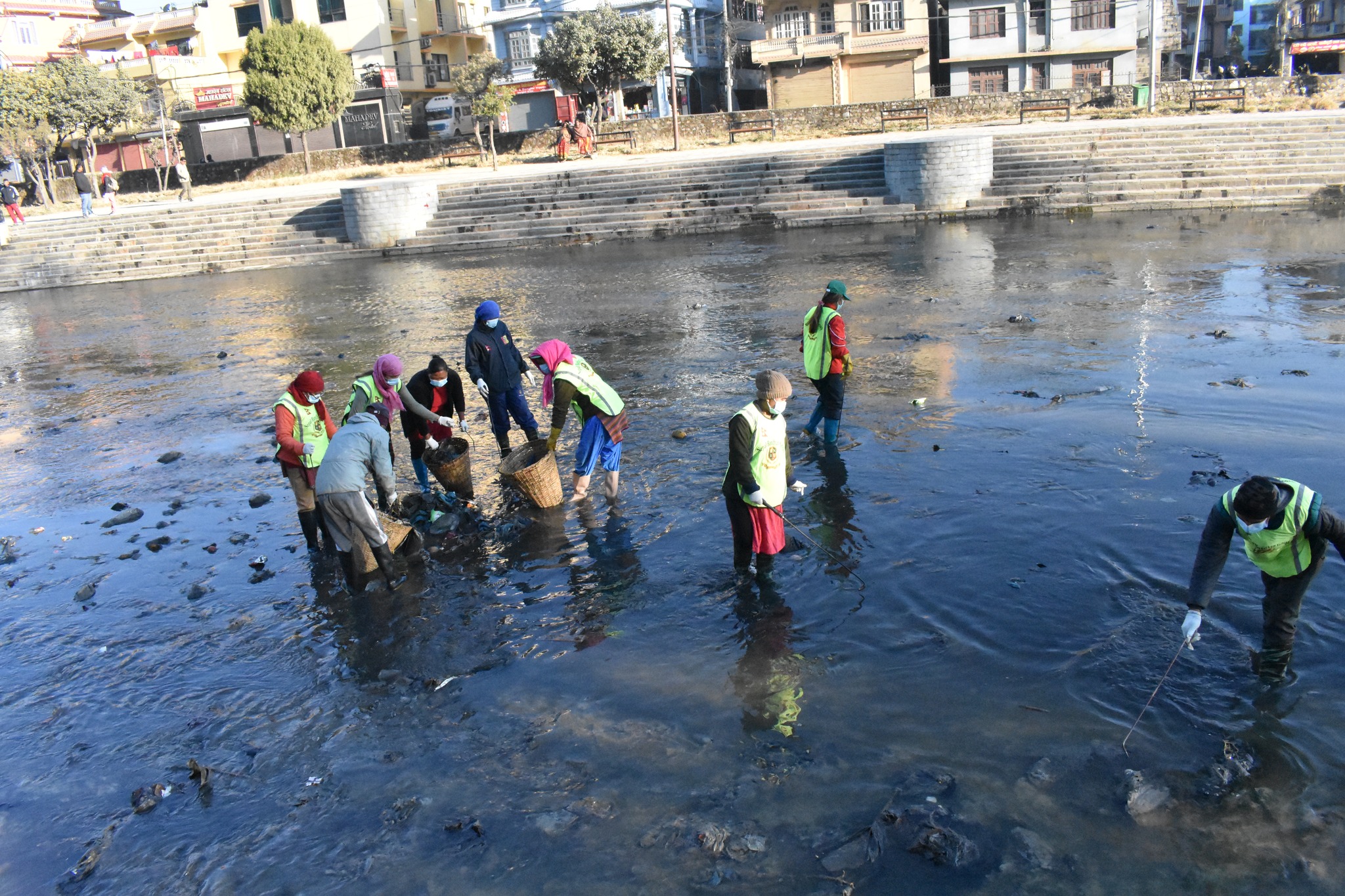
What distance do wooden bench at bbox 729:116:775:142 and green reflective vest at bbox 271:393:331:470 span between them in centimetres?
3102

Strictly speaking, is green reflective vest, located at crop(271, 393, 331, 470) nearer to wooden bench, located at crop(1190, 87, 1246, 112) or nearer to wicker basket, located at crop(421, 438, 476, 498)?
wicker basket, located at crop(421, 438, 476, 498)

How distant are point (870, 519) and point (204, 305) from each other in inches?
739

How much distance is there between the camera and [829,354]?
335 inches

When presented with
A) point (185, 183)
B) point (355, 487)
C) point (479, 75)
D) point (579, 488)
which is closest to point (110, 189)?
point (185, 183)

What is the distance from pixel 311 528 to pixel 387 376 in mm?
1325

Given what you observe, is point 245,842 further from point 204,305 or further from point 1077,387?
point 204,305

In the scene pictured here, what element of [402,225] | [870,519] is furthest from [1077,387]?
[402,225]

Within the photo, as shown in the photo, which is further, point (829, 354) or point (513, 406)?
point (513, 406)

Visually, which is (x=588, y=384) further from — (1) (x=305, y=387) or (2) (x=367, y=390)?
(1) (x=305, y=387)

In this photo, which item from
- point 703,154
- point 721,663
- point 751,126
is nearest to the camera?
point 721,663

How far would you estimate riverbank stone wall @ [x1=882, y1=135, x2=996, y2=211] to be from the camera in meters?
24.5

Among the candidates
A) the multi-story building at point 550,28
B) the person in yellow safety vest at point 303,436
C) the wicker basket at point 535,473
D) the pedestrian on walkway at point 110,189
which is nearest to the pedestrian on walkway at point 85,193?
the pedestrian on walkway at point 110,189

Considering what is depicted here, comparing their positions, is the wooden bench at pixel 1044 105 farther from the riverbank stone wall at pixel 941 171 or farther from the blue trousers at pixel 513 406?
the blue trousers at pixel 513 406

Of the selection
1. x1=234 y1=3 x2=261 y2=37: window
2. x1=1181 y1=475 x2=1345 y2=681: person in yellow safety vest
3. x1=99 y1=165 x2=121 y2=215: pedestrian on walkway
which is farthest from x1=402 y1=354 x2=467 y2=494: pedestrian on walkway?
x1=234 y1=3 x2=261 y2=37: window
